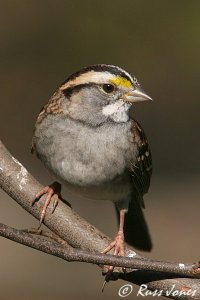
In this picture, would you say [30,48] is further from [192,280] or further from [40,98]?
[192,280]

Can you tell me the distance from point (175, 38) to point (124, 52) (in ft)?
1.53

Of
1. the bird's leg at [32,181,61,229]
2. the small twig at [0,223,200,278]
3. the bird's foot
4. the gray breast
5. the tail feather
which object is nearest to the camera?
the small twig at [0,223,200,278]

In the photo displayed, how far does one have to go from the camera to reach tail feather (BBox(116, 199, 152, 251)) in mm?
4477

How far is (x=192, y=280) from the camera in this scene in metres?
3.14

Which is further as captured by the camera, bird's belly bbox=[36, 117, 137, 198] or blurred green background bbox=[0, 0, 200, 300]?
blurred green background bbox=[0, 0, 200, 300]

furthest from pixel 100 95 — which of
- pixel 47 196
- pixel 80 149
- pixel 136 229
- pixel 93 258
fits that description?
pixel 93 258

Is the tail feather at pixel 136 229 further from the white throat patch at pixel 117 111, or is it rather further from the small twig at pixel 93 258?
the small twig at pixel 93 258

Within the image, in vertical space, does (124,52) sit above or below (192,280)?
above

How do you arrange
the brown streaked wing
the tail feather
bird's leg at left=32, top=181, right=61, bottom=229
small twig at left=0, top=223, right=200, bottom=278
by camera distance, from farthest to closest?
the tail feather
the brown streaked wing
bird's leg at left=32, top=181, right=61, bottom=229
small twig at left=0, top=223, right=200, bottom=278

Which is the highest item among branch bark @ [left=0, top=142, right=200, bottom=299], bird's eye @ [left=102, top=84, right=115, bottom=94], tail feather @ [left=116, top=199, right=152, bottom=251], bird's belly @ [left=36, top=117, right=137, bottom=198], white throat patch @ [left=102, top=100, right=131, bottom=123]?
bird's eye @ [left=102, top=84, right=115, bottom=94]

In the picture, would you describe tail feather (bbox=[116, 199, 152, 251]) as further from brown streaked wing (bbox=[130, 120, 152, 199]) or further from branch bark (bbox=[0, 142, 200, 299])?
branch bark (bbox=[0, 142, 200, 299])

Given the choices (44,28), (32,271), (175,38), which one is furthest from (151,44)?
(32,271)

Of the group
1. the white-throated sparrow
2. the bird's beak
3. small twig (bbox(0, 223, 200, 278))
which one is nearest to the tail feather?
the white-throated sparrow

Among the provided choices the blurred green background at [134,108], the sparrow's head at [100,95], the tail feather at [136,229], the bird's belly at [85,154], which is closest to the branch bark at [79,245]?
the bird's belly at [85,154]
